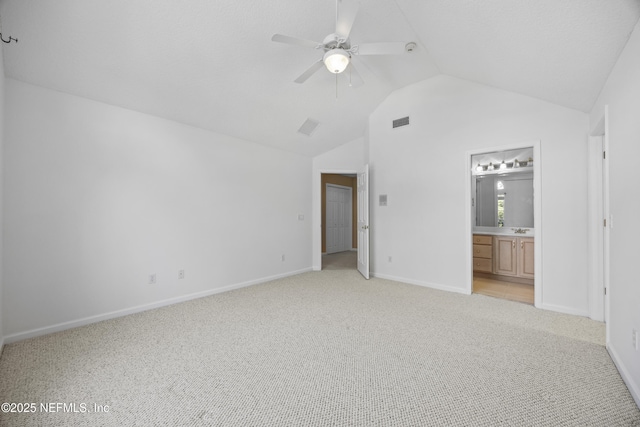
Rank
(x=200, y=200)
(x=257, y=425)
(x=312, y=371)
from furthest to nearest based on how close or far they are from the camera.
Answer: (x=200, y=200)
(x=312, y=371)
(x=257, y=425)

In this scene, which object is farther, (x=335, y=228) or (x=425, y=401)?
(x=335, y=228)

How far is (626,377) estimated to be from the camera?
179 centimetres

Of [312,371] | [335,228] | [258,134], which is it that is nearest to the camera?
[312,371]

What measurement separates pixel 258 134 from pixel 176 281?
2.41m

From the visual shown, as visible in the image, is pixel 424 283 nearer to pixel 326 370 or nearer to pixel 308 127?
pixel 326 370

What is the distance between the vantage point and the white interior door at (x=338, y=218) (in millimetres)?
7926

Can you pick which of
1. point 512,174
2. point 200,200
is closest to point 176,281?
point 200,200

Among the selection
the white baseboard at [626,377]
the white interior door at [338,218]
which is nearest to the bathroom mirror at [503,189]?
the white baseboard at [626,377]

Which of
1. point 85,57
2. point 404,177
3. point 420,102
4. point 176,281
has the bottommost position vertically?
point 176,281

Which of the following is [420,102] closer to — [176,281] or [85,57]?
[85,57]

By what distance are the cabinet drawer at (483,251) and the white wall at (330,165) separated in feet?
8.64

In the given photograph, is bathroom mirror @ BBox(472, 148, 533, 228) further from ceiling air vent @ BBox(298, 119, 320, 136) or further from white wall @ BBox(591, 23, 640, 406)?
ceiling air vent @ BBox(298, 119, 320, 136)

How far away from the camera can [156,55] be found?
99.9 inches

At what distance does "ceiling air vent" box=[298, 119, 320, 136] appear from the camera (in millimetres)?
4340
